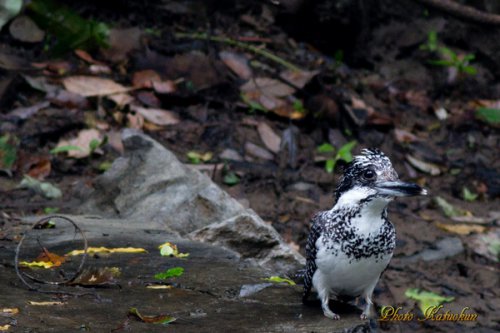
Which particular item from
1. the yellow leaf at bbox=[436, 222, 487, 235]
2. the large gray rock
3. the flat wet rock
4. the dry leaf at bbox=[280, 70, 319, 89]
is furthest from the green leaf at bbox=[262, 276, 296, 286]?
the dry leaf at bbox=[280, 70, 319, 89]

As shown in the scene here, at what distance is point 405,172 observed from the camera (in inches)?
300

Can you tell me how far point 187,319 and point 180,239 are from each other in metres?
1.45

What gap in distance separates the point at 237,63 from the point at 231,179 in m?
1.76

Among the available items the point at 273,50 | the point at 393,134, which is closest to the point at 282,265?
the point at 393,134

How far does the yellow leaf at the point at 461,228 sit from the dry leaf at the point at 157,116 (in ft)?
8.30

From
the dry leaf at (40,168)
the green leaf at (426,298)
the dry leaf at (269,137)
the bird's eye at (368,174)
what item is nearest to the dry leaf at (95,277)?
the bird's eye at (368,174)

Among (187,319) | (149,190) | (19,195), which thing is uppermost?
(187,319)

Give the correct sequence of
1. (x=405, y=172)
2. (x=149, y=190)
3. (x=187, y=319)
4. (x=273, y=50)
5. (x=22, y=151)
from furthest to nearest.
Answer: (x=273, y=50) → (x=405, y=172) → (x=22, y=151) → (x=149, y=190) → (x=187, y=319)

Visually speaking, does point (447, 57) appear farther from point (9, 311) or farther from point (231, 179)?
point (9, 311)

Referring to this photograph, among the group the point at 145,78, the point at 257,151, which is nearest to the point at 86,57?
the point at 145,78

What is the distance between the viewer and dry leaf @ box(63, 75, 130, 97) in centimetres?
739

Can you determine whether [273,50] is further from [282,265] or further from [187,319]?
[187,319]

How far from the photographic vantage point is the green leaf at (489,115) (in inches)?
328

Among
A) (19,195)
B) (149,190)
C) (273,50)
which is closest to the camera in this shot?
(149,190)
